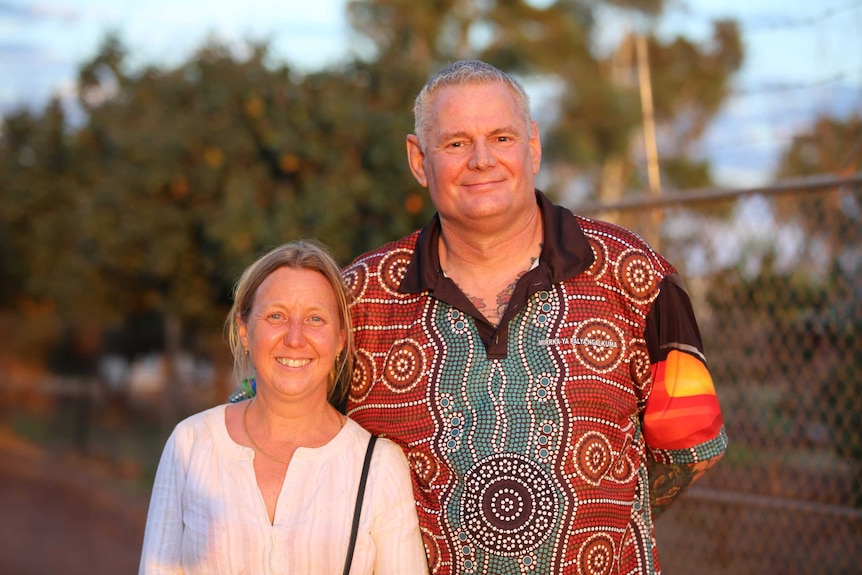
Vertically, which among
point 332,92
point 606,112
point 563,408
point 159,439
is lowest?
point 159,439

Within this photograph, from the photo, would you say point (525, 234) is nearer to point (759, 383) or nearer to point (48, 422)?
point (759, 383)

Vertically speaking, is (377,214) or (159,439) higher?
(377,214)

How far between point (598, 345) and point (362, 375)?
0.69 meters

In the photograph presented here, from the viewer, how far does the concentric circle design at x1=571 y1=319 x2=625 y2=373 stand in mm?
2611

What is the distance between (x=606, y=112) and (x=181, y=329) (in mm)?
14746

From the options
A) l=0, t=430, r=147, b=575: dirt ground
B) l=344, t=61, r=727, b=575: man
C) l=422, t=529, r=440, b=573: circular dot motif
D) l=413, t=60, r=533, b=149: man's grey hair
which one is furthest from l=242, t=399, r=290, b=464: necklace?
l=0, t=430, r=147, b=575: dirt ground

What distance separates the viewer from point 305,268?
2.73m

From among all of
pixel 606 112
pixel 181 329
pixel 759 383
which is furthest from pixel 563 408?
pixel 606 112

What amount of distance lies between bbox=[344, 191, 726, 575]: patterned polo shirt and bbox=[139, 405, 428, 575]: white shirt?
0.10 meters

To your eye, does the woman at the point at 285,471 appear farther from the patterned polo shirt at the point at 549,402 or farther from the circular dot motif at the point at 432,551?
the patterned polo shirt at the point at 549,402

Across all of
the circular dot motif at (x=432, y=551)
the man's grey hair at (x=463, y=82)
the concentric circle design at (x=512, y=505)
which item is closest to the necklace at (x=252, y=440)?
the circular dot motif at (x=432, y=551)

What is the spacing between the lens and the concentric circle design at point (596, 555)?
2.53 m

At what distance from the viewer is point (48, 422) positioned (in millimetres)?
13414

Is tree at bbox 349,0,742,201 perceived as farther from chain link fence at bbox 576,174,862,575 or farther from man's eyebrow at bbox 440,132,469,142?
man's eyebrow at bbox 440,132,469,142
